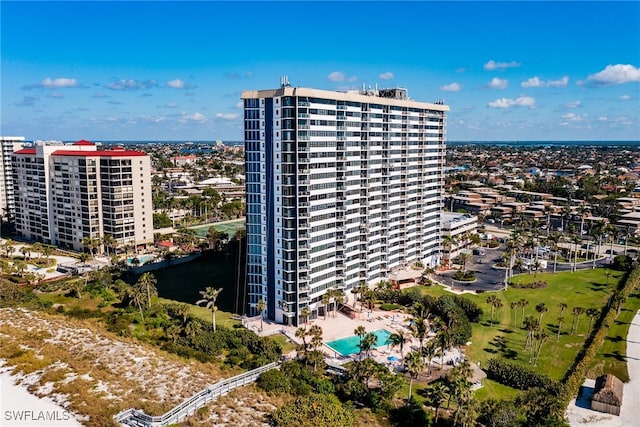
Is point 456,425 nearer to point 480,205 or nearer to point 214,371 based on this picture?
point 214,371

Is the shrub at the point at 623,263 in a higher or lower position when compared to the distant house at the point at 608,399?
higher

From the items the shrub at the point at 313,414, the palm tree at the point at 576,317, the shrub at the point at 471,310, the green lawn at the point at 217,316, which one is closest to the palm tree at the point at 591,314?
the palm tree at the point at 576,317

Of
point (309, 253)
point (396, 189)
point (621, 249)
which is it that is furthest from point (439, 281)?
point (621, 249)

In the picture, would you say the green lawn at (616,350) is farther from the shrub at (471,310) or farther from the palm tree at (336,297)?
Result: the palm tree at (336,297)

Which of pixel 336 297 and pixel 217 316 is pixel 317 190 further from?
pixel 217 316

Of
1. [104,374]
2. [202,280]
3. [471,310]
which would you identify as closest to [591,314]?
[471,310]

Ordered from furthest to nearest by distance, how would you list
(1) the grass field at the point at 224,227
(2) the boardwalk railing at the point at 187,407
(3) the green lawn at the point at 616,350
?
(1) the grass field at the point at 224,227, (3) the green lawn at the point at 616,350, (2) the boardwalk railing at the point at 187,407
